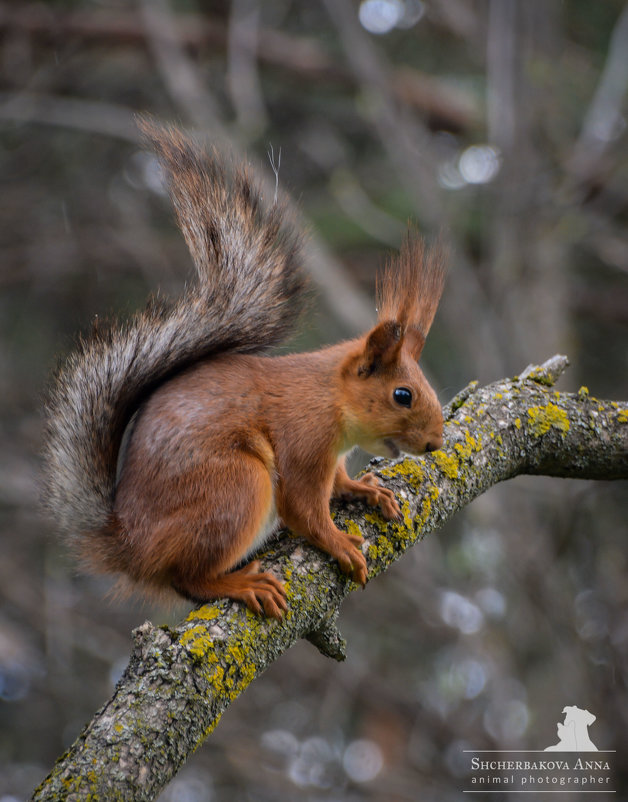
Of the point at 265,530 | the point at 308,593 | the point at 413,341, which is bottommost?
the point at 308,593

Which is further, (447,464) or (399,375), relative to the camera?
(399,375)

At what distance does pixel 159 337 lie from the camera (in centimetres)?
188

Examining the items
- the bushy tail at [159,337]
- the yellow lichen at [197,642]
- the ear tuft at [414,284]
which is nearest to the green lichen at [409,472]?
A: the ear tuft at [414,284]

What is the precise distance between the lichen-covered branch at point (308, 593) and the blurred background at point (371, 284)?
2336mm

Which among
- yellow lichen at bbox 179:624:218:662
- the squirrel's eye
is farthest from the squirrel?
yellow lichen at bbox 179:624:218:662

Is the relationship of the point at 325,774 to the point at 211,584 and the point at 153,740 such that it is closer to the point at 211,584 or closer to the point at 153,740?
the point at 211,584

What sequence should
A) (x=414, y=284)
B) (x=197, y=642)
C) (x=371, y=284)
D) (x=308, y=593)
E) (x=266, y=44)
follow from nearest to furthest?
1. (x=197, y=642)
2. (x=308, y=593)
3. (x=414, y=284)
4. (x=266, y=44)
5. (x=371, y=284)

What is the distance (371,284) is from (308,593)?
18.0 feet

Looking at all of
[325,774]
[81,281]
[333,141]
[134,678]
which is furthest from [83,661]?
[134,678]

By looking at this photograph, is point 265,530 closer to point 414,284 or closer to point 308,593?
point 308,593

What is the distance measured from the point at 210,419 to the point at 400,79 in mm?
5114

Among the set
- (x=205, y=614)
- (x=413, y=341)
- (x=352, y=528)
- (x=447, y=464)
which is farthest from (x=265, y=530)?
(x=413, y=341)

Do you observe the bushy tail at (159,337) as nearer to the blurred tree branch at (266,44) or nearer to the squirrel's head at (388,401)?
the squirrel's head at (388,401)

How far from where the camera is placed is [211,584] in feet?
5.71
